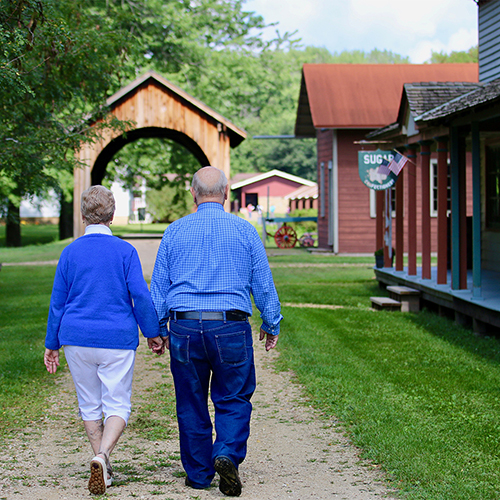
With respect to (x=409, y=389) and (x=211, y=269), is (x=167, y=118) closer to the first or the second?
(x=409, y=389)

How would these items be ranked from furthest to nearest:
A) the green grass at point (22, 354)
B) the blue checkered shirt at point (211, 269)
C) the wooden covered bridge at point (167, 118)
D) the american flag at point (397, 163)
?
the wooden covered bridge at point (167, 118)
the american flag at point (397, 163)
the green grass at point (22, 354)
the blue checkered shirt at point (211, 269)

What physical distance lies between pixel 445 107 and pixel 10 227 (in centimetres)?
2755

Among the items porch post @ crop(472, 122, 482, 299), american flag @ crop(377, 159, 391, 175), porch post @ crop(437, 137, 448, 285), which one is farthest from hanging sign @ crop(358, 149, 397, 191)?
porch post @ crop(472, 122, 482, 299)

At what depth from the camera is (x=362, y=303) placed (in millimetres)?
12672

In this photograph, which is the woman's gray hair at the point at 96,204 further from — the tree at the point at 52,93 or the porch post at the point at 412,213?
the porch post at the point at 412,213

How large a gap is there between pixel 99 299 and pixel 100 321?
0.13 m

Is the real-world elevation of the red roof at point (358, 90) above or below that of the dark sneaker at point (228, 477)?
above

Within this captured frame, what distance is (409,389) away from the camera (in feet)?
21.5

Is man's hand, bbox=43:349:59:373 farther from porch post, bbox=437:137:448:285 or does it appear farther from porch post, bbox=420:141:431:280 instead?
porch post, bbox=420:141:431:280

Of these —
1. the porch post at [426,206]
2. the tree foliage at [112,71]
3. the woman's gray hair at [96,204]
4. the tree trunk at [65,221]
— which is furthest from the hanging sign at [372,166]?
the tree trunk at [65,221]

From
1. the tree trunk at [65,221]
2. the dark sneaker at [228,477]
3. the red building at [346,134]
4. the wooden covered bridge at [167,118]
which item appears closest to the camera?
the dark sneaker at [228,477]

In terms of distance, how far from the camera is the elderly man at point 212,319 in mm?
4051

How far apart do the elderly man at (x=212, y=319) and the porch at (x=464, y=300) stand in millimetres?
5151

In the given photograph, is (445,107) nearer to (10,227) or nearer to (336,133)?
(336,133)
